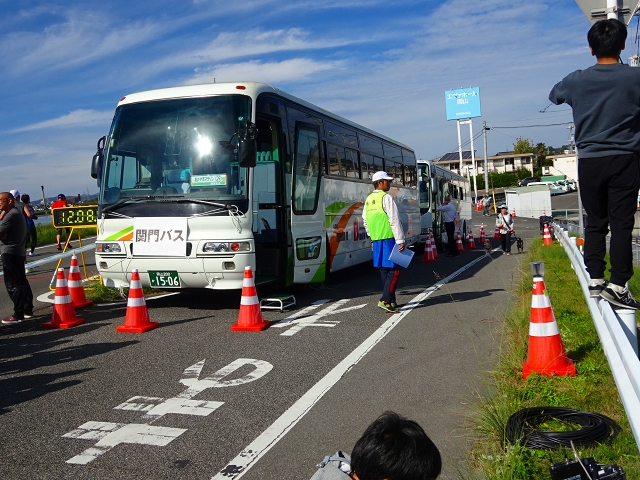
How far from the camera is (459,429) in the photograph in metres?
4.56

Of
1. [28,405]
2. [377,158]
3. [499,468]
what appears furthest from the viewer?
[377,158]

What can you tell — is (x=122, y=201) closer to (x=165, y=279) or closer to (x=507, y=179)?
(x=165, y=279)

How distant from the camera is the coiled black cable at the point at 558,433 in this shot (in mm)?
3826

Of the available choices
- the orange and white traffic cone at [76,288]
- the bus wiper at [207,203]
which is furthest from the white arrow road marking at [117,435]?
the orange and white traffic cone at [76,288]

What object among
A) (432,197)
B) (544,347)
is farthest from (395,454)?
(432,197)

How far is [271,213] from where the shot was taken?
10477mm

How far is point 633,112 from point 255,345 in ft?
15.6

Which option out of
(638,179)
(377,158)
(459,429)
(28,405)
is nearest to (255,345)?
(28,405)

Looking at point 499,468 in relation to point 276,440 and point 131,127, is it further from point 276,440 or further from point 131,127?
point 131,127

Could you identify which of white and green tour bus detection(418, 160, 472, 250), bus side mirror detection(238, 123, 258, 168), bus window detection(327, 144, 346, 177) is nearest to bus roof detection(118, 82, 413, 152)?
bus side mirror detection(238, 123, 258, 168)

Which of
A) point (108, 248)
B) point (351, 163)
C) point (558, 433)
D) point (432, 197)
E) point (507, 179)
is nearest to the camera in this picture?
point (558, 433)

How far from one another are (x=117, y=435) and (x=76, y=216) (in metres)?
9.29

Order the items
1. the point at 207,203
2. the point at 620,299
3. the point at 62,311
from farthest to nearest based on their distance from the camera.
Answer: the point at 207,203
the point at 62,311
the point at 620,299

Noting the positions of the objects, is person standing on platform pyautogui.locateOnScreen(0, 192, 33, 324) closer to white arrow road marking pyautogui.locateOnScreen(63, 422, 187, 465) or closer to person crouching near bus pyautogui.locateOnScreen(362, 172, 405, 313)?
person crouching near bus pyautogui.locateOnScreen(362, 172, 405, 313)
